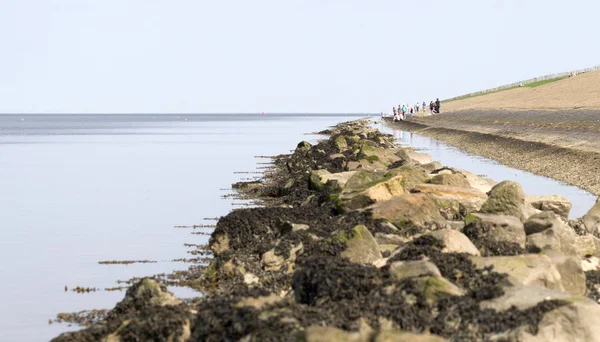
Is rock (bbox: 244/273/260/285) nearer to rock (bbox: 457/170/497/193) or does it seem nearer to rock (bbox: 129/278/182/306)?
rock (bbox: 129/278/182/306)

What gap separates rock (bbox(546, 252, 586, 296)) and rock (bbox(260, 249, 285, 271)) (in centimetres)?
357

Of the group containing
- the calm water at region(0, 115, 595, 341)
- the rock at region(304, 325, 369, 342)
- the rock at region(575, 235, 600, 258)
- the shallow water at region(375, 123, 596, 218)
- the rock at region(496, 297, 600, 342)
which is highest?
the rock at region(304, 325, 369, 342)

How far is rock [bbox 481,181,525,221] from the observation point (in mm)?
13266

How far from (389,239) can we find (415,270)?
9.92 ft

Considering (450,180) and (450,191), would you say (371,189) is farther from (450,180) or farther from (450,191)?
(450,180)

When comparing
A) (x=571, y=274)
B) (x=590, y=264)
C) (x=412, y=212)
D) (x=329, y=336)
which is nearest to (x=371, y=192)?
(x=412, y=212)

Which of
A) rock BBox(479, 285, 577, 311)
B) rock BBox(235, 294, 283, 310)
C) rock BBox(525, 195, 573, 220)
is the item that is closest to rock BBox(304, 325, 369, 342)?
rock BBox(235, 294, 283, 310)

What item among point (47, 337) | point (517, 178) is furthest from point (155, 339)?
point (517, 178)

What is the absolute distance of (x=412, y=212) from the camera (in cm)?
1289

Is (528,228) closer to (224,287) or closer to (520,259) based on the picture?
(520,259)

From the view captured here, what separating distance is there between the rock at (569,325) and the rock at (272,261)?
14.7 feet

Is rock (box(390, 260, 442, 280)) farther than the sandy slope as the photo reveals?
No

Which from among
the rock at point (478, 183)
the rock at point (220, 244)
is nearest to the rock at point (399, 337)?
the rock at point (220, 244)

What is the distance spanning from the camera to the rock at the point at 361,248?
10445 mm
